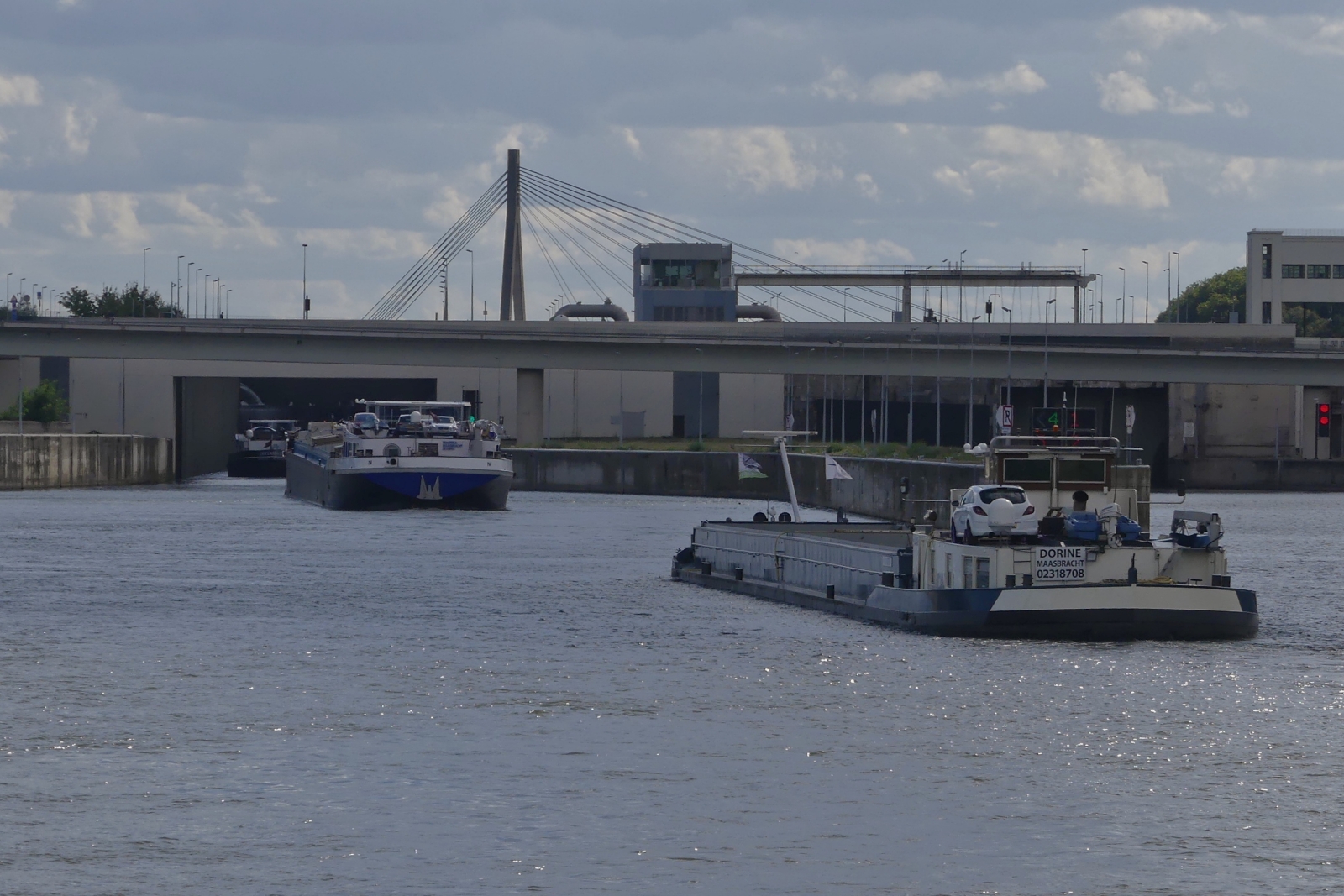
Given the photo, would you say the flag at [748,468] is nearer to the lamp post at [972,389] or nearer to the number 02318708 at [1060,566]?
the number 02318708 at [1060,566]

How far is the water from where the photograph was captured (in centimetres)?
2130

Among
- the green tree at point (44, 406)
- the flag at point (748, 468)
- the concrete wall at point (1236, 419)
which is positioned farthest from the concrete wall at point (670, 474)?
the green tree at point (44, 406)

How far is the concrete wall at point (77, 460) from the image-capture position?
110m

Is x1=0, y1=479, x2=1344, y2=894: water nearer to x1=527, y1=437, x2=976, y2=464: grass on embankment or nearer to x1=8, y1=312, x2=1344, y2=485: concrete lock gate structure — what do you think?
x1=527, y1=437, x2=976, y2=464: grass on embankment

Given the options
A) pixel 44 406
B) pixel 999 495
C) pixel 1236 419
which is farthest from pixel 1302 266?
pixel 999 495

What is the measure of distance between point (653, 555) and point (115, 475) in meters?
65.6

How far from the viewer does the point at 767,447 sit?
128 meters

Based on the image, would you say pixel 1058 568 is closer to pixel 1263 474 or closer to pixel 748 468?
pixel 748 468

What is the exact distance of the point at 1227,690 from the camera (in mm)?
33156

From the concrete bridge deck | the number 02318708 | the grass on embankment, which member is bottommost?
the number 02318708

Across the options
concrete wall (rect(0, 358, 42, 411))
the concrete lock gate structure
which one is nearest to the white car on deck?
the concrete lock gate structure

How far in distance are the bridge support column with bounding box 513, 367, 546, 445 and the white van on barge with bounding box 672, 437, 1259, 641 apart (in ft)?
260

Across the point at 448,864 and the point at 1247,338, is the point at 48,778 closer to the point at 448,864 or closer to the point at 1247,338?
the point at 448,864

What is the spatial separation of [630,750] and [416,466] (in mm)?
61966
